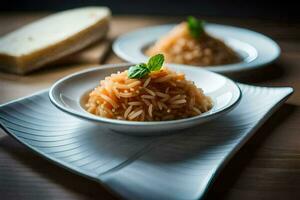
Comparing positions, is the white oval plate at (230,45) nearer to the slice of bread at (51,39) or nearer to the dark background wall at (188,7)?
the slice of bread at (51,39)

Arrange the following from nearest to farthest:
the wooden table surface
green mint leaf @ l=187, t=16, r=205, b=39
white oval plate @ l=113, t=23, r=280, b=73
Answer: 1. the wooden table surface
2. white oval plate @ l=113, t=23, r=280, b=73
3. green mint leaf @ l=187, t=16, r=205, b=39

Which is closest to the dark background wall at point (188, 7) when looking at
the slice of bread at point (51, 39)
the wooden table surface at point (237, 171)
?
the slice of bread at point (51, 39)

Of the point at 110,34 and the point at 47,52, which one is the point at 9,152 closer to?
the point at 47,52

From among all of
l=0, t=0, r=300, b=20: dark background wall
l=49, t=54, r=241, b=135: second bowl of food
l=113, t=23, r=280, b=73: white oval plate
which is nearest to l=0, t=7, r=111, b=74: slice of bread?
l=113, t=23, r=280, b=73: white oval plate

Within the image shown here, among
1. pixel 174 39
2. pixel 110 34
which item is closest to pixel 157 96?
pixel 174 39

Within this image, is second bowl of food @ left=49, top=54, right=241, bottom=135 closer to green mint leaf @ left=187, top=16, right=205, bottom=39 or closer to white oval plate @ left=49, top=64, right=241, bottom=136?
white oval plate @ left=49, top=64, right=241, bottom=136

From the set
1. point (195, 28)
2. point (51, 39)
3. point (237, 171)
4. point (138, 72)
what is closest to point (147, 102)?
point (138, 72)
